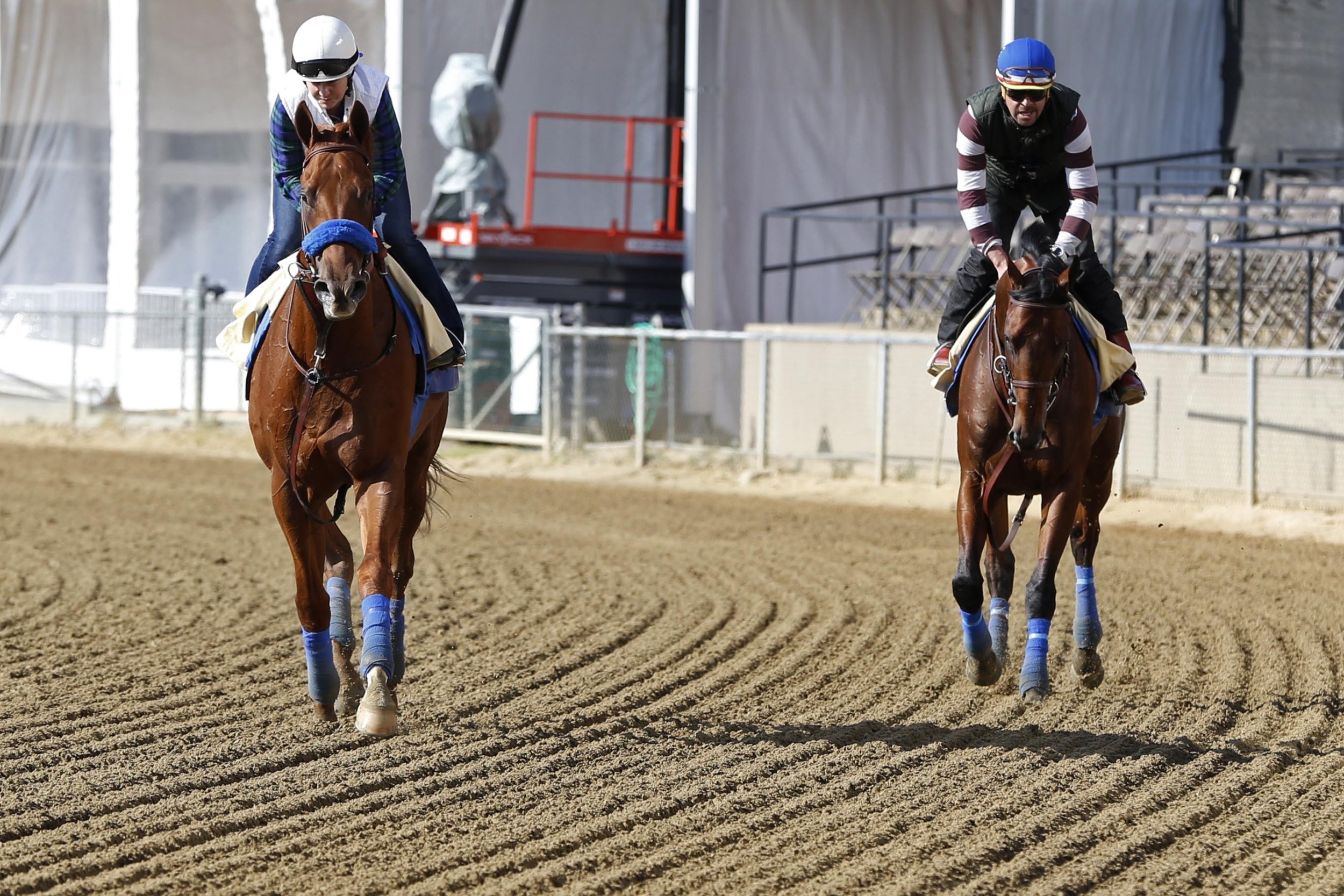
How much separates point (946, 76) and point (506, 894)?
22.4 meters

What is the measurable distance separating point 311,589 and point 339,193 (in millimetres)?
1648

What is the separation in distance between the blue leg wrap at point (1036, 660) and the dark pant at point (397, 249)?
3008mm

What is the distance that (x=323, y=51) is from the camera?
20.8ft

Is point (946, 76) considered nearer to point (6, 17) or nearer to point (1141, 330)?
point (1141, 330)

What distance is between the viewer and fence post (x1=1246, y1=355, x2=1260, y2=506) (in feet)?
49.0

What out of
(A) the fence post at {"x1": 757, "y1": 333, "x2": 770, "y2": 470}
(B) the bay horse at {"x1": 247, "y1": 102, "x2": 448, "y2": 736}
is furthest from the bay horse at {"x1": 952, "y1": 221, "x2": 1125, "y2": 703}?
(A) the fence post at {"x1": 757, "y1": 333, "x2": 770, "y2": 470}

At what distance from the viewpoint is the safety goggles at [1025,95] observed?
7.45m

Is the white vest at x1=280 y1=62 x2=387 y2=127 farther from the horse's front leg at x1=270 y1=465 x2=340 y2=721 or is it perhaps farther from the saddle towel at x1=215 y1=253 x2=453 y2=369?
the horse's front leg at x1=270 y1=465 x2=340 y2=721

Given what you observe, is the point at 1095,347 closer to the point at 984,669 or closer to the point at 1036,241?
the point at 1036,241

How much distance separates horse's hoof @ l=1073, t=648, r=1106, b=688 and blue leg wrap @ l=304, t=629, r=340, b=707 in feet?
12.0

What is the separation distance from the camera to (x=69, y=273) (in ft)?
88.4

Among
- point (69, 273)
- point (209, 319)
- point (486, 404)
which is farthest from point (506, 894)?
point (69, 273)

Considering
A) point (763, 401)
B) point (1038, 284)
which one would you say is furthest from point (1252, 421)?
point (1038, 284)

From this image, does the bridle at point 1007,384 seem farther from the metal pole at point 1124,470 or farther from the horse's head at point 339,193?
the metal pole at point 1124,470
